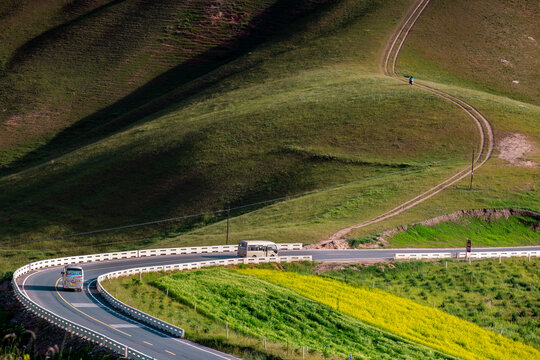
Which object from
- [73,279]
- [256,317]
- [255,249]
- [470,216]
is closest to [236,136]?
[470,216]

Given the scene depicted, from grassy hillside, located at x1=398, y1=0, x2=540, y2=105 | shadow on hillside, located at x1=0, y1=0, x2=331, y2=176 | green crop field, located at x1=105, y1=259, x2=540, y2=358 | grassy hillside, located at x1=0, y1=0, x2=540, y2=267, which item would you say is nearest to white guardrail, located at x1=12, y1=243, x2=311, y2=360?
green crop field, located at x1=105, y1=259, x2=540, y2=358

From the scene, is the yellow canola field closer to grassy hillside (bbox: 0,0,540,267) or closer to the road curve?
the road curve

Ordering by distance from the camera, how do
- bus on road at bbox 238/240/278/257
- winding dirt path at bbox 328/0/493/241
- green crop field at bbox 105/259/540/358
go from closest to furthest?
green crop field at bbox 105/259/540/358 < bus on road at bbox 238/240/278/257 < winding dirt path at bbox 328/0/493/241

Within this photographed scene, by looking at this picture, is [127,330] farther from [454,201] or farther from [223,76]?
[223,76]

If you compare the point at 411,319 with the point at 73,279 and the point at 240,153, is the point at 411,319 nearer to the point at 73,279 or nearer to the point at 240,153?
the point at 73,279

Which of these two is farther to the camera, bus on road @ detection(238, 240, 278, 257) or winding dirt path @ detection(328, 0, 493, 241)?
winding dirt path @ detection(328, 0, 493, 241)

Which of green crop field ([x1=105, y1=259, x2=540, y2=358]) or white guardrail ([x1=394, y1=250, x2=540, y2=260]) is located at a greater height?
white guardrail ([x1=394, y1=250, x2=540, y2=260])

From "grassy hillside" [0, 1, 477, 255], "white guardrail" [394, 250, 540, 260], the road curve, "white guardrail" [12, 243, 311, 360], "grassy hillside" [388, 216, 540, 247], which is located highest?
"grassy hillside" [0, 1, 477, 255]
